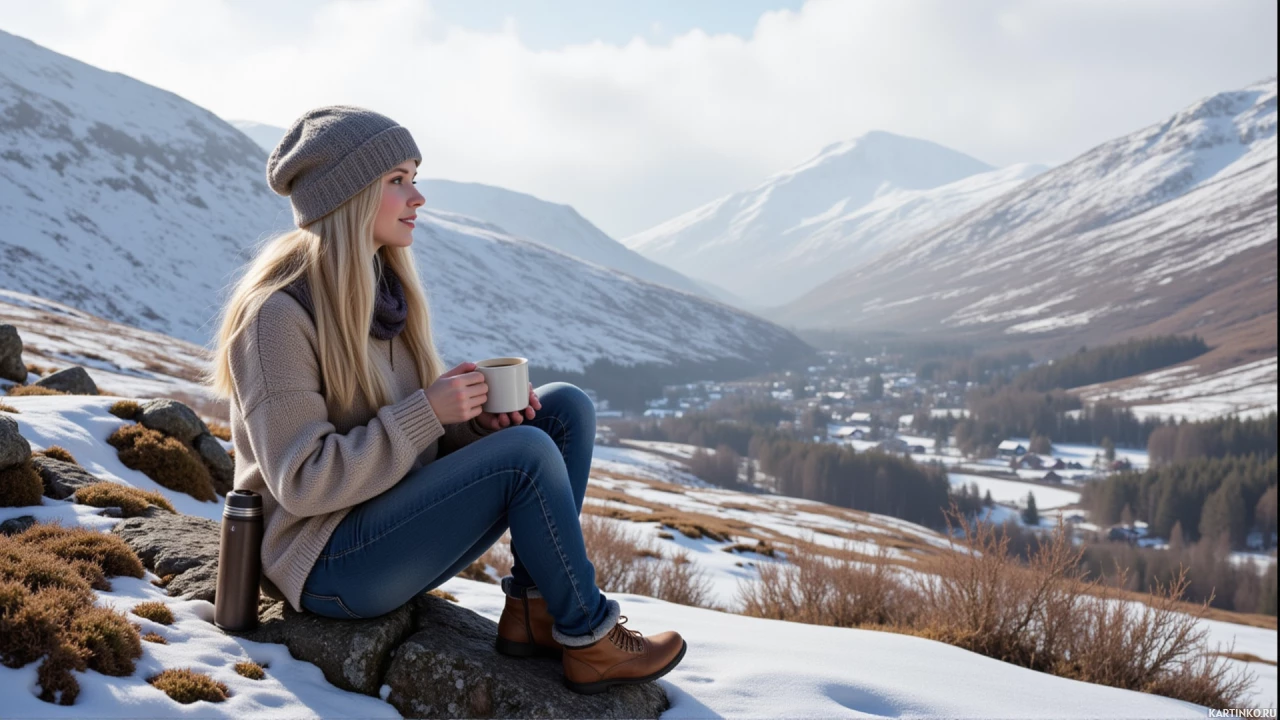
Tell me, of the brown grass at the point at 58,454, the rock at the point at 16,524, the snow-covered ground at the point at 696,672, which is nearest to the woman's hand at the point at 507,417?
the snow-covered ground at the point at 696,672

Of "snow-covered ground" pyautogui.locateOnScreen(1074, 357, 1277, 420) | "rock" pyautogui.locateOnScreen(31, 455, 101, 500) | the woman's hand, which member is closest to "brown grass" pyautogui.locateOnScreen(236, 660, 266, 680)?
the woman's hand

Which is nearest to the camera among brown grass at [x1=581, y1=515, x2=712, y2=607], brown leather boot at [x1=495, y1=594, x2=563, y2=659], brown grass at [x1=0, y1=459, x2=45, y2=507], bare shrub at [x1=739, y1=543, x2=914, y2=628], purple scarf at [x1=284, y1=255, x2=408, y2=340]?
purple scarf at [x1=284, y1=255, x2=408, y2=340]

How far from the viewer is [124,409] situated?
30.8 feet

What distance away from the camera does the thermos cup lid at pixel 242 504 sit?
386cm

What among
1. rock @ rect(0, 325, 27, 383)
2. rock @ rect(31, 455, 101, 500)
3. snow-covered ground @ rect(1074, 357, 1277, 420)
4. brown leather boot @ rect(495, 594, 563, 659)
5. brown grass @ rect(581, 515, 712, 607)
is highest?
snow-covered ground @ rect(1074, 357, 1277, 420)

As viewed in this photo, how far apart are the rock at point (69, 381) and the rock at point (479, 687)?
11582mm

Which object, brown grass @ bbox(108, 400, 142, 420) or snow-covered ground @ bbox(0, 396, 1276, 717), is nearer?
snow-covered ground @ bbox(0, 396, 1276, 717)

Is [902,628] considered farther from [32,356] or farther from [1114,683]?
[32,356]

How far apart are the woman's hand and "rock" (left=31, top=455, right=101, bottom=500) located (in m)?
3.79

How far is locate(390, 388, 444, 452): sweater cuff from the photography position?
3.58 metres

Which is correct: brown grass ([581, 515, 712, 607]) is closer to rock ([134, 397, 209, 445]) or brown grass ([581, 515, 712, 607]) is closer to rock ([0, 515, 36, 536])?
rock ([134, 397, 209, 445])

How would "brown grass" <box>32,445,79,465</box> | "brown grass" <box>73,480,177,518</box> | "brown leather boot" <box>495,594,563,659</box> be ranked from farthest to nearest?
"brown grass" <box>32,445,79,465</box> < "brown grass" <box>73,480,177,518</box> < "brown leather boot" <box>495,594,563,659</box>

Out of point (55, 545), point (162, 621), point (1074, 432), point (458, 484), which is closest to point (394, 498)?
point (458, 484)

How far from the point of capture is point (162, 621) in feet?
13.3
